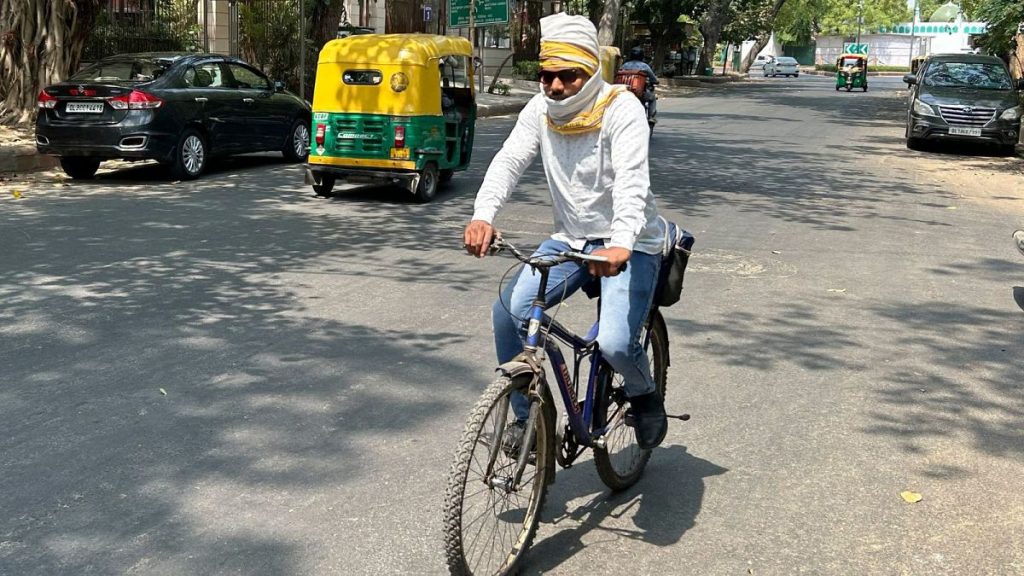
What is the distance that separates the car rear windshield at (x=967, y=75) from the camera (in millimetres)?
21922

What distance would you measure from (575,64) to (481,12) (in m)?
29.8

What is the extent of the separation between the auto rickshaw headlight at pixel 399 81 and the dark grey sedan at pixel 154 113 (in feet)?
10.7

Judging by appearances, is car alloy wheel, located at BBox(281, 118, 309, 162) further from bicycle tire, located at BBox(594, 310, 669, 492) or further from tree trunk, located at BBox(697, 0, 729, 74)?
tree trunk, located at BBox(697, 0, 729, 74)

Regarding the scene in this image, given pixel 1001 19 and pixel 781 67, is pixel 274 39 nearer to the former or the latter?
pixel 1001 19

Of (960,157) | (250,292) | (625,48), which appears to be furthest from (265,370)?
(625,48)

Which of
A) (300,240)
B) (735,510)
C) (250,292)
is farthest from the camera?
(300,240)

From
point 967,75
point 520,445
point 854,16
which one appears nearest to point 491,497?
point 520,445

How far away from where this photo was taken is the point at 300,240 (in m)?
10.2

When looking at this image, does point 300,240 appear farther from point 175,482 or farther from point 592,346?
point 592,346

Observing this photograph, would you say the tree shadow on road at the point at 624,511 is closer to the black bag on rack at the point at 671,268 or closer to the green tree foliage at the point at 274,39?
the black bag on rack at the point at 671,268

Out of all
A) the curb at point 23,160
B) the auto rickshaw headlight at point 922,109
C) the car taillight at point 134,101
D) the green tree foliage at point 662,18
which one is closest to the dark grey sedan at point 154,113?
the car taillight at point 134,101

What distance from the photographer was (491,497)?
3.68m

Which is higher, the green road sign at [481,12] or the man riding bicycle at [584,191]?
the green road sign at [481,12]

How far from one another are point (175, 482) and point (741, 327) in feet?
13.3
